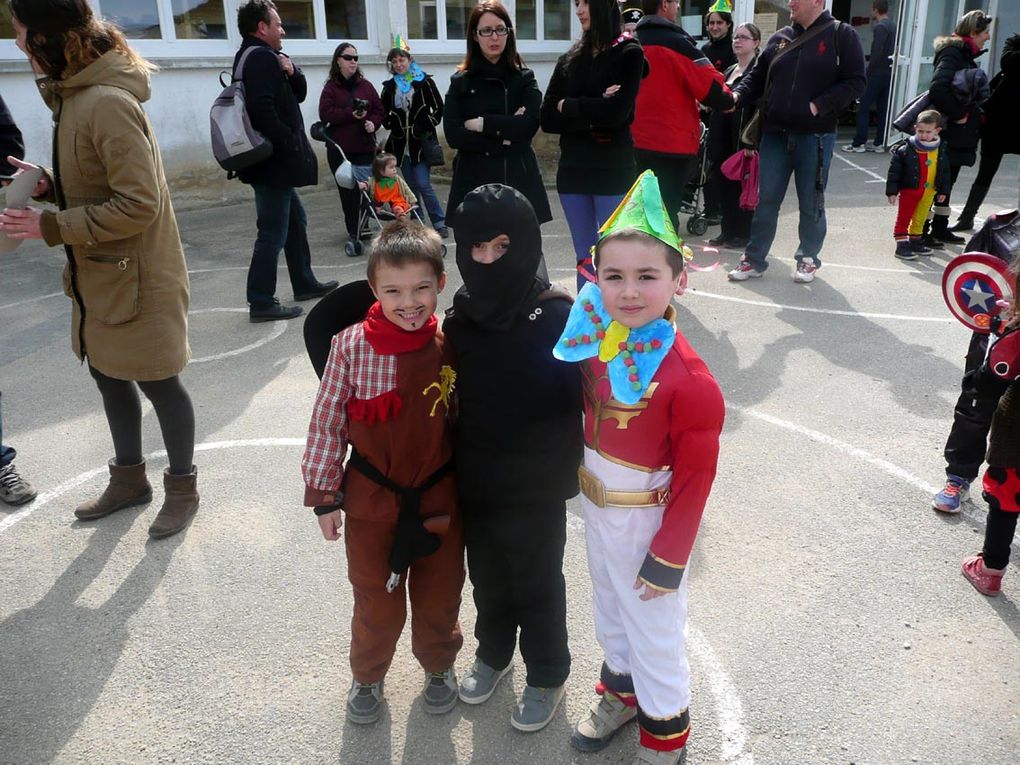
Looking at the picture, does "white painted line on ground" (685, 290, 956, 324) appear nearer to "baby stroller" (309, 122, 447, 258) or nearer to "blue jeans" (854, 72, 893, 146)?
"baby stroller" (309, 122, 447, 258)

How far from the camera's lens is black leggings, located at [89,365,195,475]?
351 centimetres

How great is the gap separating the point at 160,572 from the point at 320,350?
1505 mm

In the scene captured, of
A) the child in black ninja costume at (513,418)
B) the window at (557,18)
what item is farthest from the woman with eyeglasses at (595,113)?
the window at (557,18)

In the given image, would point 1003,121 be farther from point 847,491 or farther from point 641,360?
point 641,360

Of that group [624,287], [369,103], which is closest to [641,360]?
[624,287]

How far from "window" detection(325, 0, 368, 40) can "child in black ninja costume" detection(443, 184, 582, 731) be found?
1063 cm

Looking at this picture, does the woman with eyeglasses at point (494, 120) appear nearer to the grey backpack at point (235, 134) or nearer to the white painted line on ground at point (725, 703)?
the grey backpack at point (235, 134)

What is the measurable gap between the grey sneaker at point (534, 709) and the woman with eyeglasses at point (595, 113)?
9.58 ft

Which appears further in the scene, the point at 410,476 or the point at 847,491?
the point at 847,491

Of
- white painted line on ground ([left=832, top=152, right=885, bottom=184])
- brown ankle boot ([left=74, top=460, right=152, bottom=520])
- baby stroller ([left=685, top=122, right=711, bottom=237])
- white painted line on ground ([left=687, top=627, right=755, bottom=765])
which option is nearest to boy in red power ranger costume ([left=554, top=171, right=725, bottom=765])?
white painted line on ground ([left=687, top=627, right=755, bottom=765])

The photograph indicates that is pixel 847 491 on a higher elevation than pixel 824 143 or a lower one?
lower

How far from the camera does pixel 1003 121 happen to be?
7.98 metres

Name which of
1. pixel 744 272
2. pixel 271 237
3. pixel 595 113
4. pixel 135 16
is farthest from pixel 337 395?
pixel 135 16

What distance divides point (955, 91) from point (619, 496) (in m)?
A: 7.55
